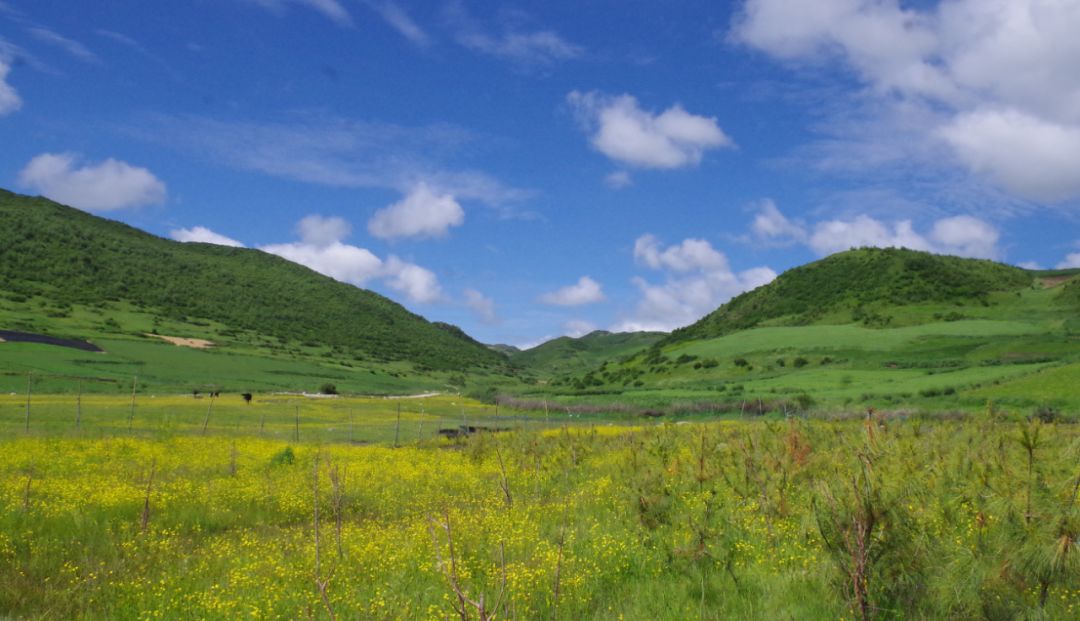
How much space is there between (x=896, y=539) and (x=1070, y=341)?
227 feet

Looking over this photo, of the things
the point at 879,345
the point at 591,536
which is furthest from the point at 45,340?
the point at 879,345

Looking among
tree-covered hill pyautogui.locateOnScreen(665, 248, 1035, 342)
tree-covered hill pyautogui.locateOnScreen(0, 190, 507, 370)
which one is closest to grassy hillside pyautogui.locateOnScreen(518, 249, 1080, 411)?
tree-covered hill pyautogui.locateOnScreen(665, 248, 1035, 342)

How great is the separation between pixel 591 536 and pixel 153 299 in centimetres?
16370

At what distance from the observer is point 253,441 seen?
97.5ft

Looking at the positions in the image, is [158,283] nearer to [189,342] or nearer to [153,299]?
[153,299]

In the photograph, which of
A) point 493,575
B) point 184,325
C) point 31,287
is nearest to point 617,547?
point 493,575

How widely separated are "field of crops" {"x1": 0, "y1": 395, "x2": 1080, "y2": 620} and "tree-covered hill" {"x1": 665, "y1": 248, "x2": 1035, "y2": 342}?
90.6 meters

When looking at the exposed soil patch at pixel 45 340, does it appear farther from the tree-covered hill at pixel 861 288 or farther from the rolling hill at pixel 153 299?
the tree-covered hill at pixel 861 288

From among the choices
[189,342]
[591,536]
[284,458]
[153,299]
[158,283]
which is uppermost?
[158,283]

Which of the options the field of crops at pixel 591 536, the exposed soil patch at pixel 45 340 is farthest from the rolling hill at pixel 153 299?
the field of crops at pixel 591 536

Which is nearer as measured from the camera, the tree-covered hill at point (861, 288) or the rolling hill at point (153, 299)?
the tree-covered hill at point (861, 288)

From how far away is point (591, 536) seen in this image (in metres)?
11.9

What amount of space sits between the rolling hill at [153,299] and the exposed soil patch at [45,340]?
14.5 feet

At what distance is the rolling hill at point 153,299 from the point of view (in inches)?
4483
